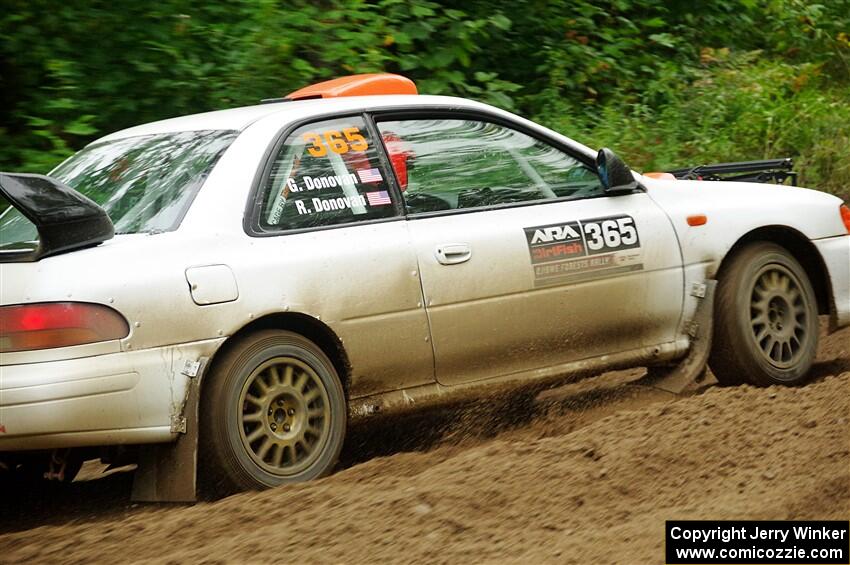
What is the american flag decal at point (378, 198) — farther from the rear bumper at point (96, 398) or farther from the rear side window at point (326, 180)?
the rear bumper at point (96, 398)

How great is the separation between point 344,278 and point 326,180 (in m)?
0.47

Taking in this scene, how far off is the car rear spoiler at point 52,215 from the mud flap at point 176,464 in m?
0.69

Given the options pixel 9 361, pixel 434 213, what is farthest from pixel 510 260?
pixel 9 361

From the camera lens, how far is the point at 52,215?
4.78 m

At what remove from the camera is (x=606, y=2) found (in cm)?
1351

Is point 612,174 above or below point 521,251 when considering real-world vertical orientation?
above

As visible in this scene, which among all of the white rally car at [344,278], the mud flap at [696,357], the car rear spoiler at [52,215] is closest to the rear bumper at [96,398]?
the white rally car at [344,278]

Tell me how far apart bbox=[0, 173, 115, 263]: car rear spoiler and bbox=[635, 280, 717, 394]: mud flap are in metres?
3.08

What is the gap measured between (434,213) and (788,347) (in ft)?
7.25

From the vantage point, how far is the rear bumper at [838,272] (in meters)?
6.90

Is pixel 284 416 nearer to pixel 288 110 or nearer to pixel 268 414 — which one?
pixel 268 414

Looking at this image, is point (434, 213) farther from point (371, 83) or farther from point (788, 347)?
point (788, 347)

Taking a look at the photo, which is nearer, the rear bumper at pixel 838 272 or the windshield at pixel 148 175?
the windshield at pixel 148 175

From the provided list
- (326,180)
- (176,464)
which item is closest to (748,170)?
(326,180)
